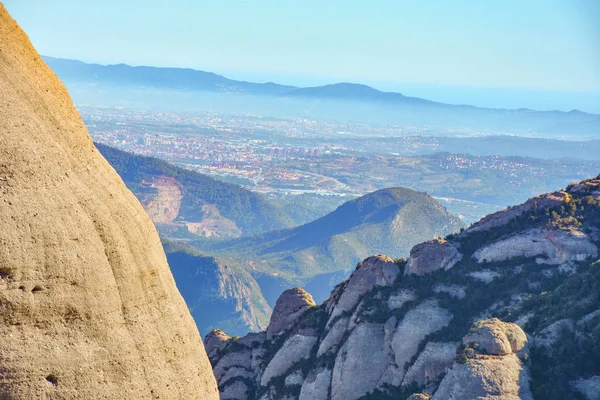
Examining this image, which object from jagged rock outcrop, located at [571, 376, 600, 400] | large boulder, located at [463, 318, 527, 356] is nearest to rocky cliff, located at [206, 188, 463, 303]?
large boulder, located at [463, 318, 527, 356]

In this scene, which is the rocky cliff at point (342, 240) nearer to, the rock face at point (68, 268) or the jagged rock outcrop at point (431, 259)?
the jagged rock outcrop at point (431, 259)

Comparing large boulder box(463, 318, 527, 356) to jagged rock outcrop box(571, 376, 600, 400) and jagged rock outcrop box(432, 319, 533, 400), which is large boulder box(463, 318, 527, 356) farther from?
jagged rock outcrop box(571, 376, 600, 400)

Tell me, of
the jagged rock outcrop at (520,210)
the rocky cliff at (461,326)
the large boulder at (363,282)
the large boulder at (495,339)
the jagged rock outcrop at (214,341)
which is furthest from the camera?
the jagged rock outcrop at (214,341)

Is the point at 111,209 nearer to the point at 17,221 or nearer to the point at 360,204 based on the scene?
the point at 17,221

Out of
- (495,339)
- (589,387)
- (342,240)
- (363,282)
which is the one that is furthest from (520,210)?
(342,240)

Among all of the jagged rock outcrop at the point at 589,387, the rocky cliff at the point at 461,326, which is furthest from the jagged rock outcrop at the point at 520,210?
the jagged rock outcrop at the point at 589,387
